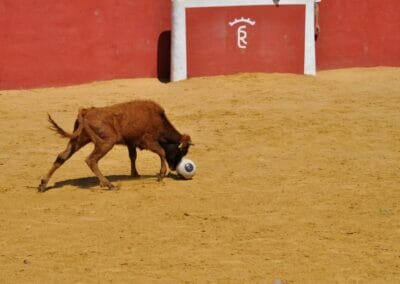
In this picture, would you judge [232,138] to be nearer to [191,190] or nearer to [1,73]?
[191,190]

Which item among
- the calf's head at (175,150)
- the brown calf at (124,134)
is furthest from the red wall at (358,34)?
the brown calf at (124,134)

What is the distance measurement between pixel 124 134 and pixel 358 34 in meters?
8.11

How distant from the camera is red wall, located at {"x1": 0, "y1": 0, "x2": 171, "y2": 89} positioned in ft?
56.1

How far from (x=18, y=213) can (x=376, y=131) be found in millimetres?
5565

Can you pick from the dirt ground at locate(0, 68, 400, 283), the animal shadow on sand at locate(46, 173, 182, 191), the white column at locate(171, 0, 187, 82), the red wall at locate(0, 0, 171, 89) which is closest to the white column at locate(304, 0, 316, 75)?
the dirt ground at locate(0, 68, 400, 283)

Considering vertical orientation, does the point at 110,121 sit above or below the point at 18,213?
above

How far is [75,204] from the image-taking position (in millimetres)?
11344

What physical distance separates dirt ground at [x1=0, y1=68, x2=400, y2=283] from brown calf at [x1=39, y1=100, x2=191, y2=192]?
26 cm

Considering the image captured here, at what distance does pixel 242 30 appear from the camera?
17797 mm

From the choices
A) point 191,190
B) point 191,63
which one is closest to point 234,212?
point 191,190

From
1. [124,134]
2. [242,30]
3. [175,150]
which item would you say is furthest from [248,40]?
[124,134]

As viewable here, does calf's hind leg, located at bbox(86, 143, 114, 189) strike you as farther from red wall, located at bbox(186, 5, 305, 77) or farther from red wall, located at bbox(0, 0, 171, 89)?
red wall, located at bbox(186, 5, 305, 77)

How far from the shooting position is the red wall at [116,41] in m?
17.2

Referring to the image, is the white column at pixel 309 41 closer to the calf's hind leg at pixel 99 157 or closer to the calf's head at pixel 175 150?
the calf's head at pixel 175 150
